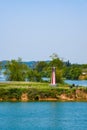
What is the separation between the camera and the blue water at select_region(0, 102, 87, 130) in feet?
181

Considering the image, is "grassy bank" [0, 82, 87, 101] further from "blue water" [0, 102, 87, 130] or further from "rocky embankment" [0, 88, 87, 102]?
"blue water" [0, 102, 87, 130]

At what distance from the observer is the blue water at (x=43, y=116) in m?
55.3

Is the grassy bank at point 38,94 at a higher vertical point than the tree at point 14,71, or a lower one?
lower

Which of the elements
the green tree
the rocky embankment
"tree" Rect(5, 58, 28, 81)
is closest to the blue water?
the rocky embankment

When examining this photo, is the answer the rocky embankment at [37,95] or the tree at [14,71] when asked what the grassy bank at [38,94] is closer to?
the rocky embankment at [37,95]

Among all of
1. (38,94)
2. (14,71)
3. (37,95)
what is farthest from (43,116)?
(14,71)

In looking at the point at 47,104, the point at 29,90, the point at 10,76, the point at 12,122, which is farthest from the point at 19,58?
the point at 12,122

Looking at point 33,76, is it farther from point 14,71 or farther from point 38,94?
point 38,94

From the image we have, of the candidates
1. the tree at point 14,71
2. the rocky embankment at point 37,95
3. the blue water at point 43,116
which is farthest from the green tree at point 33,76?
the blue water at point 43,116

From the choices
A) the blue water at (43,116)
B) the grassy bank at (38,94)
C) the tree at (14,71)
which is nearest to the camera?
the blue water at (43,116)

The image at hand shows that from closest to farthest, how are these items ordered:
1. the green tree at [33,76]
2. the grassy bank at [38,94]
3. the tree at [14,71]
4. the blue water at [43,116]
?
the blue water at [43,116] → the grassy bank at [38,94] → the tree at [14,71] → the green tree at [33,76]

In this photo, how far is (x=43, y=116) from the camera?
212 feet

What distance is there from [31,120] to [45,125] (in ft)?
15.5

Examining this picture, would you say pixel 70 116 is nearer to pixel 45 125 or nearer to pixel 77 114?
pixel 77 114
